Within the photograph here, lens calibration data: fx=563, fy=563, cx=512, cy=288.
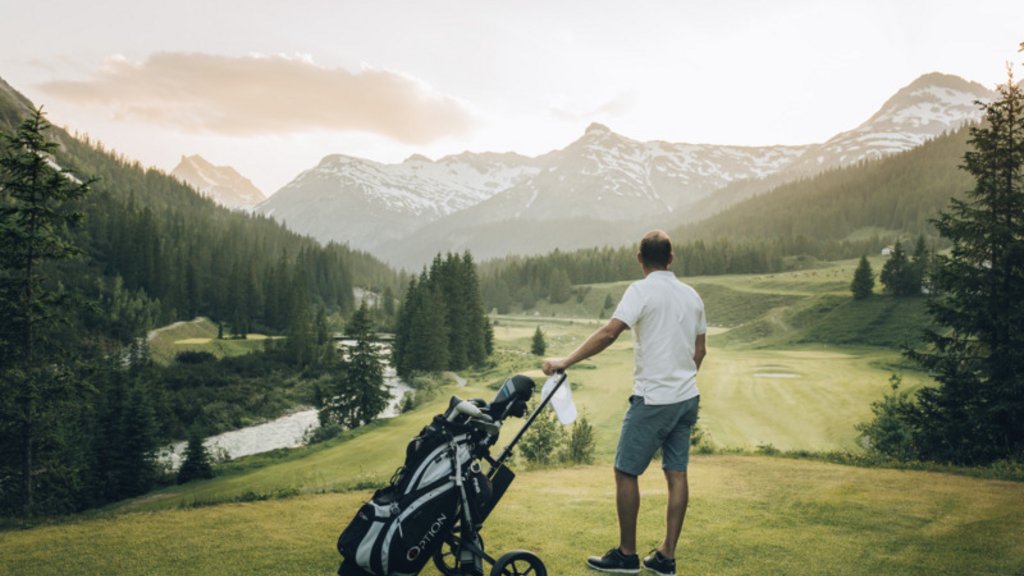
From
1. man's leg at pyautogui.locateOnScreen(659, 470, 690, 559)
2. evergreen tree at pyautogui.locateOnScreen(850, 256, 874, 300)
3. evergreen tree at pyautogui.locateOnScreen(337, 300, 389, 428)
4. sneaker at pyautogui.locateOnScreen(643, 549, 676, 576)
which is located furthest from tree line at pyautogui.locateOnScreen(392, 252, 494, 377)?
man's leg at pyautogui.locateOnScreen(659, 470, 690, 559)

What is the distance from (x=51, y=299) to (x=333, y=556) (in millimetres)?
18912

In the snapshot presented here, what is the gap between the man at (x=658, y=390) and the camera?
5457 mm

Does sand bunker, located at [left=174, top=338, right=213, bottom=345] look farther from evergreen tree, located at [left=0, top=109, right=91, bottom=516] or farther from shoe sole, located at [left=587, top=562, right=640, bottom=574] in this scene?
shoe sole, located at [left=587, top=562, right=640, bottom=574]

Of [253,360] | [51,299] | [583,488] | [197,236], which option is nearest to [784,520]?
[583,488]

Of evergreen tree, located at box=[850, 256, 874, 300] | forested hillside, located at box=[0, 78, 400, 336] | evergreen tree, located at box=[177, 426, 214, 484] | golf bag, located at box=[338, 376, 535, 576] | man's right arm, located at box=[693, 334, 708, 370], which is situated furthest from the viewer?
forested hillside, located at box=[0, 78, 400, 336]

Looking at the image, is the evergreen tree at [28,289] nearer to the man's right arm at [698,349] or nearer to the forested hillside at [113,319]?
the forested hillside at [113,319]

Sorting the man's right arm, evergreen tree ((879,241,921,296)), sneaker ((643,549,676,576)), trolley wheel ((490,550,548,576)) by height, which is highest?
evergreen tree ((879,241,921,296))

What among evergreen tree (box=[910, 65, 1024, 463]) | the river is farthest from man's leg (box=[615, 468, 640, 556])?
the river

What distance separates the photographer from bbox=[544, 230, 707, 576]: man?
5457 mm

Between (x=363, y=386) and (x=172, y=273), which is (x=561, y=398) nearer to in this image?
(x=363, y=386)

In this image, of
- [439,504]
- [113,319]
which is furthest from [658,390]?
[113,319]

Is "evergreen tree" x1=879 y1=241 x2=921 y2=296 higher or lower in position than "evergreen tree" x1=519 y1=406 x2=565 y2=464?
higher

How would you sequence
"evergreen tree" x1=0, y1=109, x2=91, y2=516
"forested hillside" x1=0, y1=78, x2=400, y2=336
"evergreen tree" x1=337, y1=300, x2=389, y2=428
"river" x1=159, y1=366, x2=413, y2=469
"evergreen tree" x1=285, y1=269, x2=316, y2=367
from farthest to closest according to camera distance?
"forested hillside" x1=0, y1=78, x2=400, y2=336, "evergreen tree" x1=285, y1=269, x2=316, y2=367, "evergreen tree" x1=337, y1=300, x2=389, y2=428, "river" x1=159, y1=366, x2=413, y2=469, "evergreen tree" x1=0, y1=109, x2=91, y2=516

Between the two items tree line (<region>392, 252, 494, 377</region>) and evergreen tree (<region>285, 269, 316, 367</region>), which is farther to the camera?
evergreen tree (<region>285, 269, 316, 367</region>)
